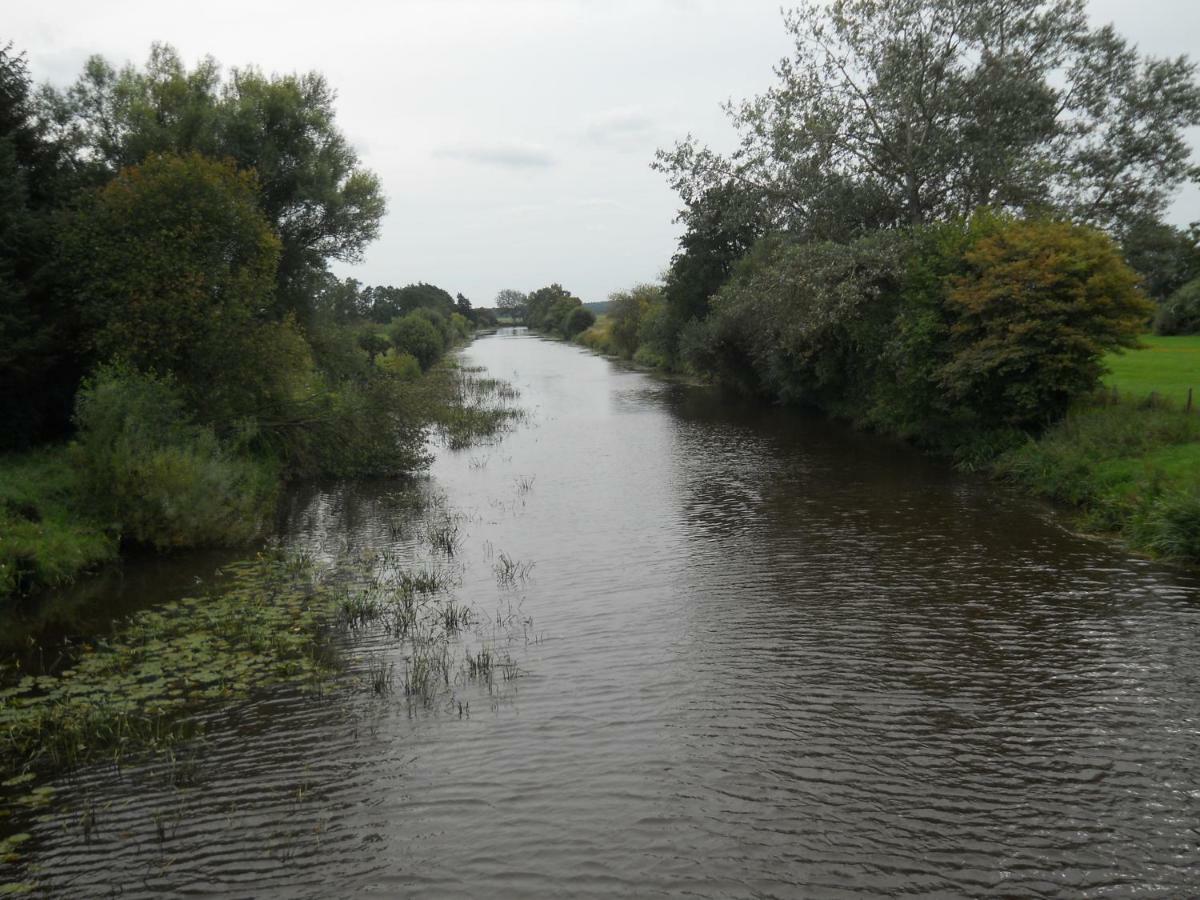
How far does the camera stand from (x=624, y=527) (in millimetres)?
Result: 18672

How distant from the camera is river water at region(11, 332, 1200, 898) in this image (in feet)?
22.5

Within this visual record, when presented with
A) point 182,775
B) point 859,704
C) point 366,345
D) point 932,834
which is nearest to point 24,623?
point 182,775

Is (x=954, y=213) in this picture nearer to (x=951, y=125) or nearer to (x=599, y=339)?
(x=951, y=125)

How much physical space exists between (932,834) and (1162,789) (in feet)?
7.87

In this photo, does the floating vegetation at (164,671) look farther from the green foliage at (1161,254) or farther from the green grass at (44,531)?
the green foliage at (1161,254)

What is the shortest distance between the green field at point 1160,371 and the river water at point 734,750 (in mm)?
9655

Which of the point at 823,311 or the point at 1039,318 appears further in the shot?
the point at 823,311

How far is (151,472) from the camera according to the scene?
52.2 ft

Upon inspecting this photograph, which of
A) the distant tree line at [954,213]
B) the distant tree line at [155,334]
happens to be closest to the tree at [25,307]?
the distant tree line at [155,334]

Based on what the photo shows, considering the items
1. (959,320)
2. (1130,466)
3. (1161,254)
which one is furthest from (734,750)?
(1161,254)

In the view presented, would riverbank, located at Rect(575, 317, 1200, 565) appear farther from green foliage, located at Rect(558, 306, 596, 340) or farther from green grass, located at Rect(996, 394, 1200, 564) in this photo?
green foliage, located at Rect(558, 306, 596, 340)

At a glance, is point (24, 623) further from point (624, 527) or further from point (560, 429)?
point (560, 429)

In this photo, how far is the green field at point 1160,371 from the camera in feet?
75.6

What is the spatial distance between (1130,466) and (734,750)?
13855 mm
